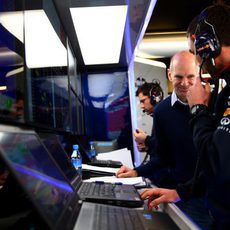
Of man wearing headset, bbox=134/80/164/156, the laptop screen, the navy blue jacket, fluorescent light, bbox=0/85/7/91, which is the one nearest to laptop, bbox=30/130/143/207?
fluorescent light, bbox=0/85/7/91

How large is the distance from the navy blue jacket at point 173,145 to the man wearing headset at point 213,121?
71 centimetres

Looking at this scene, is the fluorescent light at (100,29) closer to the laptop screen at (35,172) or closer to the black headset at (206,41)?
the black headset at (206,41)

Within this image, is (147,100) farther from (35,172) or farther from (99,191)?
(35,172)

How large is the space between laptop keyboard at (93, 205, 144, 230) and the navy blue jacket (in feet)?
3.50

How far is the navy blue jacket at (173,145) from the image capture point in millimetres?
2047

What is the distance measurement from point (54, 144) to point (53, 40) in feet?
3.46

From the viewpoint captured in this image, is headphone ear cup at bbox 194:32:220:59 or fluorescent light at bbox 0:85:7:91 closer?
fluorescent light at bbox 0:85:7:91

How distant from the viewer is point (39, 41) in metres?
1.60

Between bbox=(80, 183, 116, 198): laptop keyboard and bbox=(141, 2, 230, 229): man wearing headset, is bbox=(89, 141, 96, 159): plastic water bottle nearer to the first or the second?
bbox=(80, 183, 116, 198): laptop keyboard

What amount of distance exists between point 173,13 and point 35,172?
12.9 ft

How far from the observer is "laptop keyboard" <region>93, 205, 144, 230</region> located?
79 cm

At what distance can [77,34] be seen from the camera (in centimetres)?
319

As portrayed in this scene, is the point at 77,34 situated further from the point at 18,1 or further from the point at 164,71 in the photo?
the point at 164,71

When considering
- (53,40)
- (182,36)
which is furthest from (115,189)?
(182,36)
